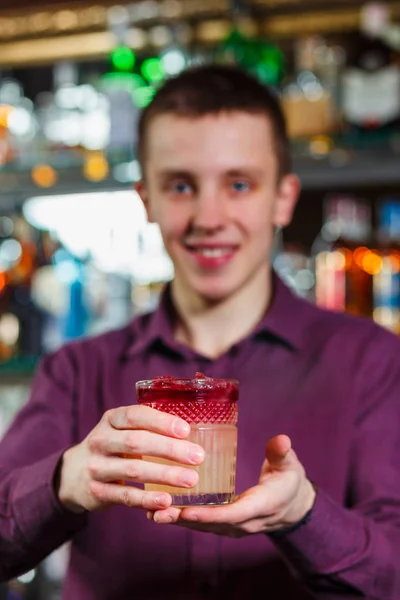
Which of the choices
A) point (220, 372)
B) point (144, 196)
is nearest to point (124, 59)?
point (144, 196)

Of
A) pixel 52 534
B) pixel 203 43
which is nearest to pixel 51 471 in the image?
pixel 52 534

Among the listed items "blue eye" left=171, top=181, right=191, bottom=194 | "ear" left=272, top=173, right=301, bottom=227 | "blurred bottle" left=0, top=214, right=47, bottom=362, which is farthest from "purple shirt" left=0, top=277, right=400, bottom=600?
"blurred bottle" left=0, top=214, right=47, bottom=362

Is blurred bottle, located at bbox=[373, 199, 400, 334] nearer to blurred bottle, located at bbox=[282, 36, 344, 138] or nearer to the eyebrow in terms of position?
blurred bottle, located at bbox=[282, 36, 344, 138]

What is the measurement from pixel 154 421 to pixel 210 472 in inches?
4.0

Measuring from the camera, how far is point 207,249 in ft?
4.51

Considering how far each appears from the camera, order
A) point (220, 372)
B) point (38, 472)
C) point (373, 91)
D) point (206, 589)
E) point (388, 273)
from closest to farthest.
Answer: point (38, 472), point (206, 589), point (220, 372), point (373, 91), point (388, 273)

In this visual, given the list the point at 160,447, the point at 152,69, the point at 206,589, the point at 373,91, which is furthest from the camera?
the point at 152,69

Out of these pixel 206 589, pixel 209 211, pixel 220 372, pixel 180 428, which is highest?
pixel 209 211

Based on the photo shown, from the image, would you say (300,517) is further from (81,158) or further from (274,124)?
(81,158)

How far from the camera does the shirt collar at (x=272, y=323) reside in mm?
1435

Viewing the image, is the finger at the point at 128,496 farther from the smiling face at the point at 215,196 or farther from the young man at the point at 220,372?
the smiling face at the point at 215,196

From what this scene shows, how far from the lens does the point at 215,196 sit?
1.37 meters

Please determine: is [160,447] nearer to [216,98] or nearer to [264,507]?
[264,507]

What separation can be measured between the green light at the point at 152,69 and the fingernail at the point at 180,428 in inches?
64.3
